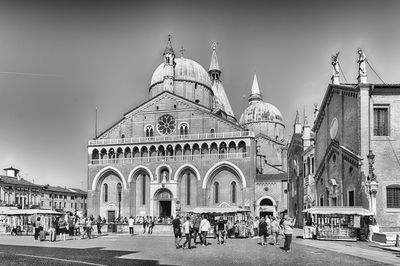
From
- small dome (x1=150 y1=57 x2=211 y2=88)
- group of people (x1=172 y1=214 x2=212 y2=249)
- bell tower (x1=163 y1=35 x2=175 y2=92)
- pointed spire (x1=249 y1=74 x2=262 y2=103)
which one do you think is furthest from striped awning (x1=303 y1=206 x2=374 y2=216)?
pointed spire (x1=249 y1=74 x2=262 y2=103)

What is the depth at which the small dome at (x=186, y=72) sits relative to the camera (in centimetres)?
6894

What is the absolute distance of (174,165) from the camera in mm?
55094

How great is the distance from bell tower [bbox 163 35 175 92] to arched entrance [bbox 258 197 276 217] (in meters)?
19.4

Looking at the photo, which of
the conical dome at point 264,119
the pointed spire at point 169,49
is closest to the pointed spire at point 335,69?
the pointed spire at point 169,49

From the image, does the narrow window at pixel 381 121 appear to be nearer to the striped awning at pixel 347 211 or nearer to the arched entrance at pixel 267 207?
the striped awning at pixel 347 211

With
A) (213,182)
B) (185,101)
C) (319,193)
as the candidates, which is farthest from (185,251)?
(185,101)

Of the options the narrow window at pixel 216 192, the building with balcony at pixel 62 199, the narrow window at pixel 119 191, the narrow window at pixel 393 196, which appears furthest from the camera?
the building with balcony at pixel 62 199

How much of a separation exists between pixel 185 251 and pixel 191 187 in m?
34.6

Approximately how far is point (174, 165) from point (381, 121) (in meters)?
29.6

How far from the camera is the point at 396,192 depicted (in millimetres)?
28969

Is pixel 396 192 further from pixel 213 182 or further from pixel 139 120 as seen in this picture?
pixel 139 120

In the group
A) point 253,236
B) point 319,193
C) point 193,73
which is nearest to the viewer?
point 253,236

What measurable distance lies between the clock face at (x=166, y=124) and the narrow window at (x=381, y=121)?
3089 centimetres

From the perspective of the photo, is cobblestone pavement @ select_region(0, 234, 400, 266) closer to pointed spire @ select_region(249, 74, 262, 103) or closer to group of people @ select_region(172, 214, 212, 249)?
group of people @ select_region(172, 214, 212, 249)
